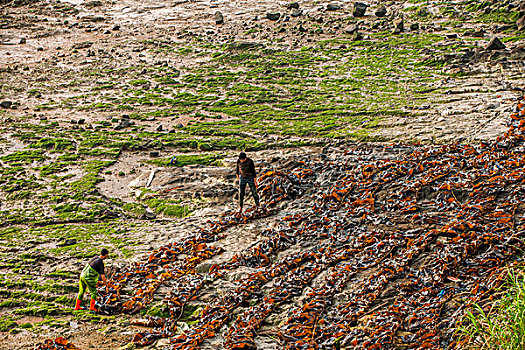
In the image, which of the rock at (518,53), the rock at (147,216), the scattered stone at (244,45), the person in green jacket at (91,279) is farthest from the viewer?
the scattered stone at (244,45)

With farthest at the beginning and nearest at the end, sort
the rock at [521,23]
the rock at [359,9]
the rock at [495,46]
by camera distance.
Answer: the rock at [359,9] → the rock at [521,23] → the rock at [495,46]

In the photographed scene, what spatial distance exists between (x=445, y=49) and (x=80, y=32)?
26.5 metres

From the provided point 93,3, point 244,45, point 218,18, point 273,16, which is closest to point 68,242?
point 244,45

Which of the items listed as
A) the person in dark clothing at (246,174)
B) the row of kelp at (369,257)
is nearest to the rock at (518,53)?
the row of kelp at (369,257)

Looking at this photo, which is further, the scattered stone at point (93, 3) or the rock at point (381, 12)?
the scattered stone at point (93, 3)

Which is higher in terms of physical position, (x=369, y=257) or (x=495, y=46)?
(x=495, y=46)

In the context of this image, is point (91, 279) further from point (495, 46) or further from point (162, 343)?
point (495, 46)

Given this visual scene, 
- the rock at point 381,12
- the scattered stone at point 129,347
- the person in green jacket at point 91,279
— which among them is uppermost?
the rock at point 381,12

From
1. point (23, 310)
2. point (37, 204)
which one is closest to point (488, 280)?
point (23, 310)

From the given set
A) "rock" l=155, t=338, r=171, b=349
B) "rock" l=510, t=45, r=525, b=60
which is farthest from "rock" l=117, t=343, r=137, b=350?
"rock" l=510, t=45, r=525, b=60

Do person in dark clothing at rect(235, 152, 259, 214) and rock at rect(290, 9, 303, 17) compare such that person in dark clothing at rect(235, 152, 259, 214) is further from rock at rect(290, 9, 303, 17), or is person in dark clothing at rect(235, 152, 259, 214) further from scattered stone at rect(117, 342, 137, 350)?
rock at rect(290, 9, 303, 17)

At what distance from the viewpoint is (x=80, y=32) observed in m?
32.8

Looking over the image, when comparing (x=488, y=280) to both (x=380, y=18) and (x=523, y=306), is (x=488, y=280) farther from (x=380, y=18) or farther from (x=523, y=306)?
(x=380, y=18)

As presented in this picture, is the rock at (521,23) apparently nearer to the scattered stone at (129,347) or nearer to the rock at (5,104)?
the scattered stone at (129,347)
